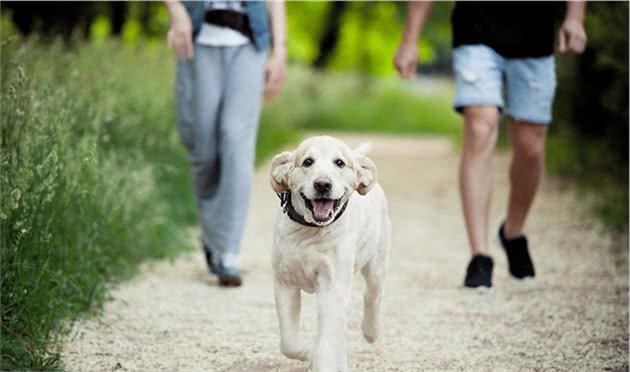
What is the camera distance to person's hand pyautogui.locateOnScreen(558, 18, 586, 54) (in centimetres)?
622

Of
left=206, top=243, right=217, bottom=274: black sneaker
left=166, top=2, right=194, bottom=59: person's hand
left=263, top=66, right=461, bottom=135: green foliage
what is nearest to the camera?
left=166, top=2, right=194, bottom=59: person's hand

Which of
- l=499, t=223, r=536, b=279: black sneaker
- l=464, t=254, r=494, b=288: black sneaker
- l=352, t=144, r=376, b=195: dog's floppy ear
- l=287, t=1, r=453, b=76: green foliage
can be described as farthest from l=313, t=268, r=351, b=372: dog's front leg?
l=287, t=1, r=453, b=76: green foliage

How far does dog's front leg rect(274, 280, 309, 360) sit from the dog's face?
310 millimetres

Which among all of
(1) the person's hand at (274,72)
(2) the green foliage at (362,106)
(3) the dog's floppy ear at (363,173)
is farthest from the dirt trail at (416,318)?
(2) the green foliage at (362,106)

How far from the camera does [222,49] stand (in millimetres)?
6039

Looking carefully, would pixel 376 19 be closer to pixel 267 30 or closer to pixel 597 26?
pixel 597 26

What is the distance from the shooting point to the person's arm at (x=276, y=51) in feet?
20.3

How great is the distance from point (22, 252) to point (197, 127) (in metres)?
1.90

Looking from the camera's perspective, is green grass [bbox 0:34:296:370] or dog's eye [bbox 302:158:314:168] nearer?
dog's eye [bbox 302:158:314:168]

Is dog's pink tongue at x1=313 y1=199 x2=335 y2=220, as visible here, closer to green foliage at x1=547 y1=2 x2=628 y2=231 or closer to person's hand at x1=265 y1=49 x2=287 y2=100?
person's hand at x1=265 y1=49 x2=287 y2=100

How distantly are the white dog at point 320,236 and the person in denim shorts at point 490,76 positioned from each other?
208cm

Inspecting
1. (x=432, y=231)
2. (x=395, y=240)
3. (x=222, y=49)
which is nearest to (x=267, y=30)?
(x=222, y=49)

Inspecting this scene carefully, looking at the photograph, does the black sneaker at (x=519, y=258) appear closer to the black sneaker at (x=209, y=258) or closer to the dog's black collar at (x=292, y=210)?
the black sneaker at (x=209, y=258)

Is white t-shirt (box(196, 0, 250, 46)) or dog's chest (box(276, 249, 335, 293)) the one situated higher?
white t-shirt (box(196, 0, 250, 46))
